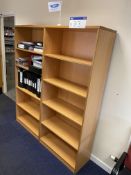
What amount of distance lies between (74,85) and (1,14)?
8.40ft

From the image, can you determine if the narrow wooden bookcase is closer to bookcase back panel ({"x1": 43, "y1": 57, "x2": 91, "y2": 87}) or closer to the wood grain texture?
bookcase back panel ({"x1": 43, "y1": 57, "x2": 91, "y2": 87})

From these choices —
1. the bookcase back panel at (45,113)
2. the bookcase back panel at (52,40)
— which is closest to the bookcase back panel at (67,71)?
the bookcase back panel at (52,40)

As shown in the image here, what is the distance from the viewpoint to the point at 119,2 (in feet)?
5.10

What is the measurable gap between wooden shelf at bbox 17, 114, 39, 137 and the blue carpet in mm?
98

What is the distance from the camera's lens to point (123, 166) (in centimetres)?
161

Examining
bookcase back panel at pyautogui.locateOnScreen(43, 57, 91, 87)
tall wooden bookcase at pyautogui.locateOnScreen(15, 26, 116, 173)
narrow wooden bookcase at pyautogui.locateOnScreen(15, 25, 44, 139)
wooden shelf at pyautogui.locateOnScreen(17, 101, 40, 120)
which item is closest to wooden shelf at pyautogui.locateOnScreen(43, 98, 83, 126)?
tall wooden bookcase at pyautogui.locateOnScreen(15, 26, 116, 173)

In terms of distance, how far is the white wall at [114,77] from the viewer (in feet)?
5.22

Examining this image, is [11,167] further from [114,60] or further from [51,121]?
[114,60]

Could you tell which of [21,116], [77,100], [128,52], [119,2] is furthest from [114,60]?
[21,116]

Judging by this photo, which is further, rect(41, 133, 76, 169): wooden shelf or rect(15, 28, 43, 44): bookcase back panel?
rect(15, 28, 43, 44): bookcase back panel

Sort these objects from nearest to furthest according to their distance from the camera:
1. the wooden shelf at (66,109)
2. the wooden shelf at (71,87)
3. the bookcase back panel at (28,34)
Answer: the wooden shelf at (71,87) → the wooden shelf at (66,109) → the bookcase back panel at (28,34)

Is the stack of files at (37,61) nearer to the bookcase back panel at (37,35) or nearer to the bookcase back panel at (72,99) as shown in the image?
the bookcase back panel at (37,35)

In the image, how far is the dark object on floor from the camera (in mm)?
1482

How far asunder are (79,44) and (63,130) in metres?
1.27
